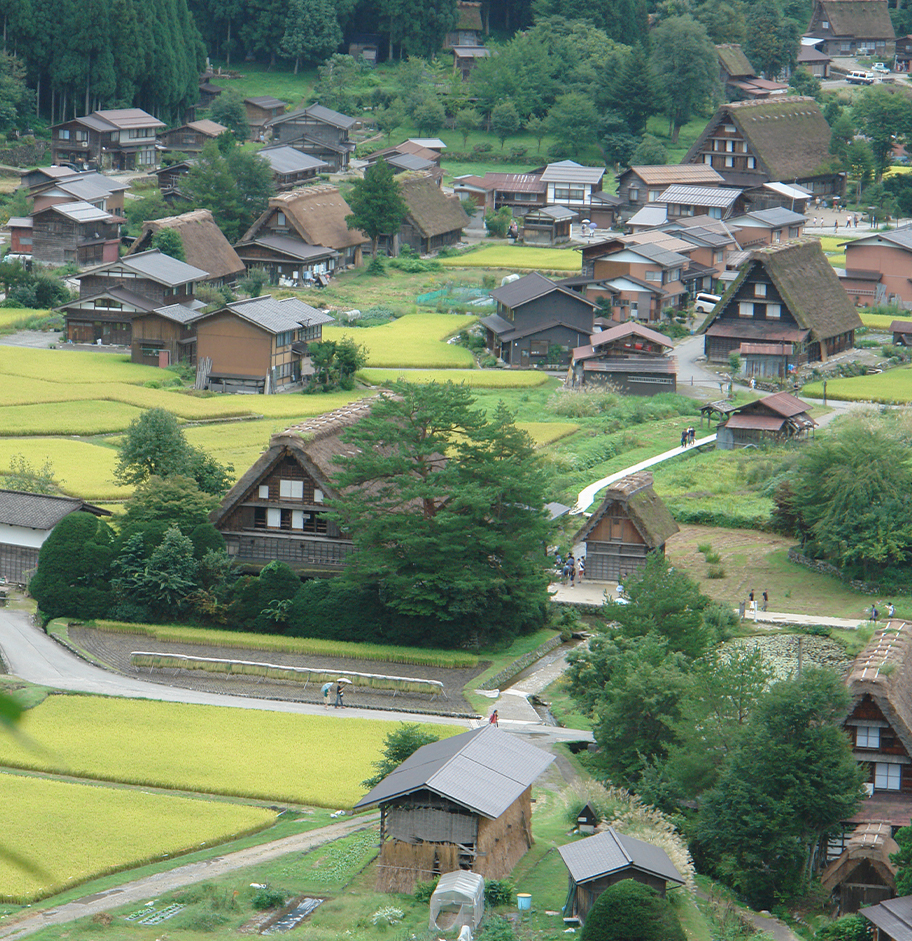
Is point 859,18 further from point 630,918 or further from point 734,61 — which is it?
point 630,918

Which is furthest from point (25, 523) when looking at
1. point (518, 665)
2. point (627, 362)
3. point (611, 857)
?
point (627, 362)

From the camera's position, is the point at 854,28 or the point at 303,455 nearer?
the point at 303,455

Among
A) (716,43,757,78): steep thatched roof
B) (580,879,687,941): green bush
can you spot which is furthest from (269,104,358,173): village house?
(580,879,687,941): green bush

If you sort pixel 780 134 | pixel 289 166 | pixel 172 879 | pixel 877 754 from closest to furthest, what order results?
1. pixel 172 879
2. pixel 877 754
3. pixel 289 166
4. pixel 780 134

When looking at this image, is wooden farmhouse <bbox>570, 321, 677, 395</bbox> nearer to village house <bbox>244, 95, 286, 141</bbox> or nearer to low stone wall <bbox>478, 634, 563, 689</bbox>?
low stone wall <bbox>478, 634, 563, 689</bbox>

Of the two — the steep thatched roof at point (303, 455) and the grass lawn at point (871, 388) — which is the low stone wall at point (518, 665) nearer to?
the steep thatched roof at point (303, 455)

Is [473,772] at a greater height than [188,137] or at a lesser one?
lesser

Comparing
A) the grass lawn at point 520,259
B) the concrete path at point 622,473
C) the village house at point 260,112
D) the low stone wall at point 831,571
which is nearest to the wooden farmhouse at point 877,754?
the low stone wall at point 831,571
